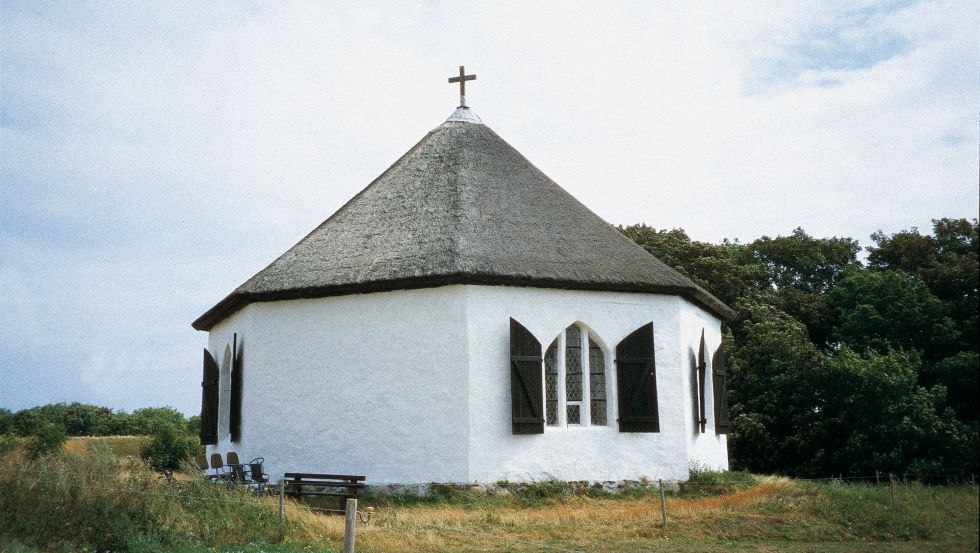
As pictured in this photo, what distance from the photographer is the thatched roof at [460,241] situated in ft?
54.1

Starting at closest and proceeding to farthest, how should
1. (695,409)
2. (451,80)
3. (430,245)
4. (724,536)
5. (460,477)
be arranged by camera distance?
1. (724,536)
2. (460,477)
3. (430,245)
4. (695,409)
5. (451,80)

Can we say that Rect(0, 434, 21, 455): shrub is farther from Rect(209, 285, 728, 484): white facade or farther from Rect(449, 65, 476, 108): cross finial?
Rect(449, 65, 476, 108): cross finial

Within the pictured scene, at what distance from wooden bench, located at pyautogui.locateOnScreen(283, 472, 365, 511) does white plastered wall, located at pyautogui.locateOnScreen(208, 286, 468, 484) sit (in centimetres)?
47

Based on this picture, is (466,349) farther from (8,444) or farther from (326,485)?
(8,444)

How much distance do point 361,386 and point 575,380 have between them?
419 cm

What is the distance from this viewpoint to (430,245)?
16812 millimetres

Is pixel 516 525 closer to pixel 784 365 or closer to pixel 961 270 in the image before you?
pixel 784 365

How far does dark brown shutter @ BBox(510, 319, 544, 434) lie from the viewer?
16.0 m

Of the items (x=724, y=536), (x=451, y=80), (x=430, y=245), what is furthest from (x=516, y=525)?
(x=451, y=80)

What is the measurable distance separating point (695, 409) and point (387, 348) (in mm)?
6786

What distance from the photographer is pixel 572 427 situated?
16.6 metres

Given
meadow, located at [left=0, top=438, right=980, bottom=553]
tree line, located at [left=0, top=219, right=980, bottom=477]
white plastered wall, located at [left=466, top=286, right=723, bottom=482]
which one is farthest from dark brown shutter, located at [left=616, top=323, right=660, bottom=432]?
tree line, located at [left=0, top=219, right=980, bottom=477]

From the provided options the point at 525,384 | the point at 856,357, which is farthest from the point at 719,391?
the point at 856,357

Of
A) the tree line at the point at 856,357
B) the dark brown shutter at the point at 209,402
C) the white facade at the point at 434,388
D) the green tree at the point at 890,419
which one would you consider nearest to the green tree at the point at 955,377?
the tree line at the point at 856,357
